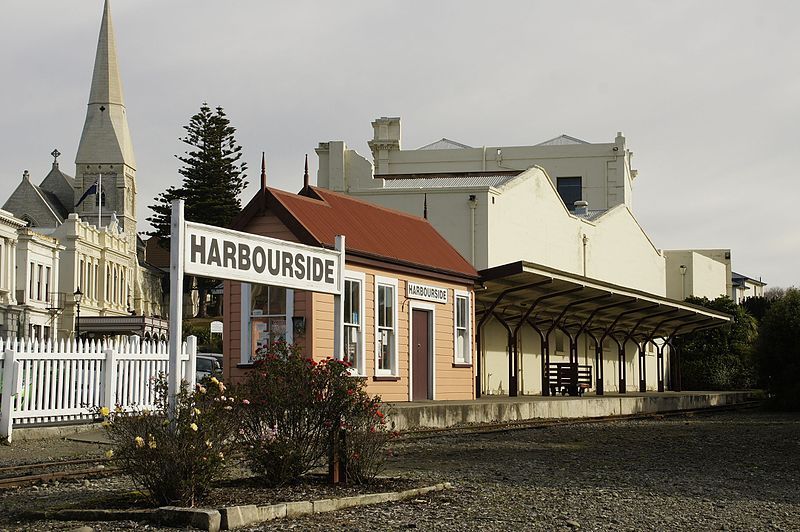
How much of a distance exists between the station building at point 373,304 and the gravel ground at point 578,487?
3934 mm

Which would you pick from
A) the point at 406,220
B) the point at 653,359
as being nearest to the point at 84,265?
the point at 653,359

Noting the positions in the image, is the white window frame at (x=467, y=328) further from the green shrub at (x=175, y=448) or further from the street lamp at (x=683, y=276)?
the street lamp at (x=683, y=276)

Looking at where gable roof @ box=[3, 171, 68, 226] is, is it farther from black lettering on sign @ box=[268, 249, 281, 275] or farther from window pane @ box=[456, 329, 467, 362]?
black lettering on sign @ box=[268, 249, 281, 275]

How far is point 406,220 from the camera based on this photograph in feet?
82.6

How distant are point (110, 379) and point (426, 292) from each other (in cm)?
792

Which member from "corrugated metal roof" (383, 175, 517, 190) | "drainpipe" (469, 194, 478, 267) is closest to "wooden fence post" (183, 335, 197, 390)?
"drainpipe" (469, 194, 478, 267)

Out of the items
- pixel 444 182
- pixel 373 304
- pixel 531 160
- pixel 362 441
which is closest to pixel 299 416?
pixel 362 441

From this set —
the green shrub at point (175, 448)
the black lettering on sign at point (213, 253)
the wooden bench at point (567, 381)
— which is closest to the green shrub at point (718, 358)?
the wooden bench at point (567, 381)

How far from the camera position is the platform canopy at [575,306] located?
25625mm

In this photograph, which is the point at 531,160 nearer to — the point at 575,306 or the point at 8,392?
the point at 575,306

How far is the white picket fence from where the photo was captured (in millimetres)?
15445

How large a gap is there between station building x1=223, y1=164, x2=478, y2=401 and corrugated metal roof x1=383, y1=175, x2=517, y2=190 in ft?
29.7

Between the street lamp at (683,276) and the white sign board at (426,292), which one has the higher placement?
the street lamp at (683,276)

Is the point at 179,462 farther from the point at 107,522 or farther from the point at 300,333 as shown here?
the point at 300,333
